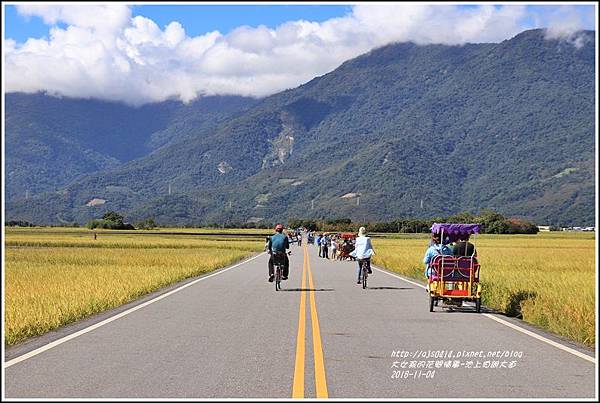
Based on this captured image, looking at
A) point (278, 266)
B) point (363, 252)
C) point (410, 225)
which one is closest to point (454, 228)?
point (363, 252)

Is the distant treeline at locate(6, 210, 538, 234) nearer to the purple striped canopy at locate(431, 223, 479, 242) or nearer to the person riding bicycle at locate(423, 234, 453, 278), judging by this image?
the purple striped canopy at locate(431, 223, 479, 242)

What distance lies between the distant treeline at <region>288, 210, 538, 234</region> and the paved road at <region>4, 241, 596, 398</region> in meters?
89.2

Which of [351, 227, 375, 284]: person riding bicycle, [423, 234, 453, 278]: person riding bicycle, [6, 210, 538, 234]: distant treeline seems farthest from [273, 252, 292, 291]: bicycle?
[6, 210, 538, 234]: distant treeline

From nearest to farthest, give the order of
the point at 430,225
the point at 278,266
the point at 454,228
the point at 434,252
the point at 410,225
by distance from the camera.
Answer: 1. the point at 434,252
2. the point at 454,228
3. the point at 278,266
4. the point at 430,225
5. the point at 410,225

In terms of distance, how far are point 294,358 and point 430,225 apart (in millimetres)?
137859

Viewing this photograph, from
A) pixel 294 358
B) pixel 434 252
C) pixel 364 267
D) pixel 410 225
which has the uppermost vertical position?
pixel 410 225

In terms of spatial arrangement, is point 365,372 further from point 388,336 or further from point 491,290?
point 491,290

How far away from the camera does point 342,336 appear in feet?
40.7

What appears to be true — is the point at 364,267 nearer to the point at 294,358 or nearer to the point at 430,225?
the point at 294,358

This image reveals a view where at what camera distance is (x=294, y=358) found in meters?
10.3

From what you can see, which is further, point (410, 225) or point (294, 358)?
point (410, 225)

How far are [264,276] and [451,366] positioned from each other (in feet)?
61.7

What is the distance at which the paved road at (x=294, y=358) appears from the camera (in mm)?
8383

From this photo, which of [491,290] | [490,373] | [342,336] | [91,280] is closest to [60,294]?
[91,280]
